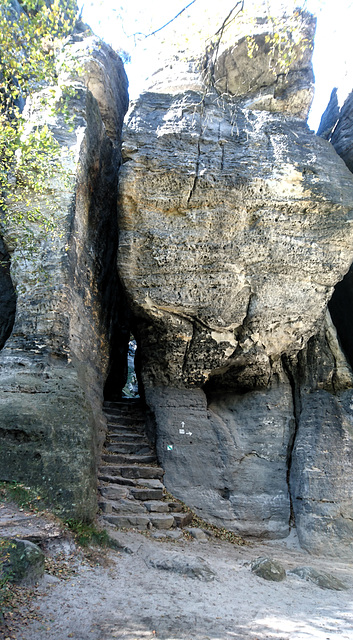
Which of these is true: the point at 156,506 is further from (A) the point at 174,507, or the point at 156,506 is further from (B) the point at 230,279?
(B) the point at 230,279

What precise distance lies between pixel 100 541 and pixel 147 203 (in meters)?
6.16

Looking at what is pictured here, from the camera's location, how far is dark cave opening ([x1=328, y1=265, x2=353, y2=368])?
1128cm

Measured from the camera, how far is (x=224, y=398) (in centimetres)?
1052

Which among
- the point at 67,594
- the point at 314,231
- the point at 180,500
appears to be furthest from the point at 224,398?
the point at 67,594

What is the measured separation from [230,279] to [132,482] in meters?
4.36

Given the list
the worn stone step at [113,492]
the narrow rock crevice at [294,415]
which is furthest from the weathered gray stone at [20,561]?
the narrow rock crevice at [294,415]

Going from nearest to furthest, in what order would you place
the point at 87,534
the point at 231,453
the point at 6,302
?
1. the point at 87,534
2. the point at 231,453
3. the point at 6,302

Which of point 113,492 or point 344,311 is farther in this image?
point 344,311

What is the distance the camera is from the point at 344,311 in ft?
38.1

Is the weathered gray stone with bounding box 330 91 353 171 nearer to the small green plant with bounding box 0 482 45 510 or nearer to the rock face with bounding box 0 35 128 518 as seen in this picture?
the rock face with bounding box 0 35 128 518

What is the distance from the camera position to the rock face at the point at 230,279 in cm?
932

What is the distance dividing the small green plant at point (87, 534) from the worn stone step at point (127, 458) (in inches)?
90.5

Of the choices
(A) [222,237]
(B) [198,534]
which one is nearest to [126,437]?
(B) [198,534]

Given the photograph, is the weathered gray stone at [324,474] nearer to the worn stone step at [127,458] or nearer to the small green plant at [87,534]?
the worn stone step at [127,458]
